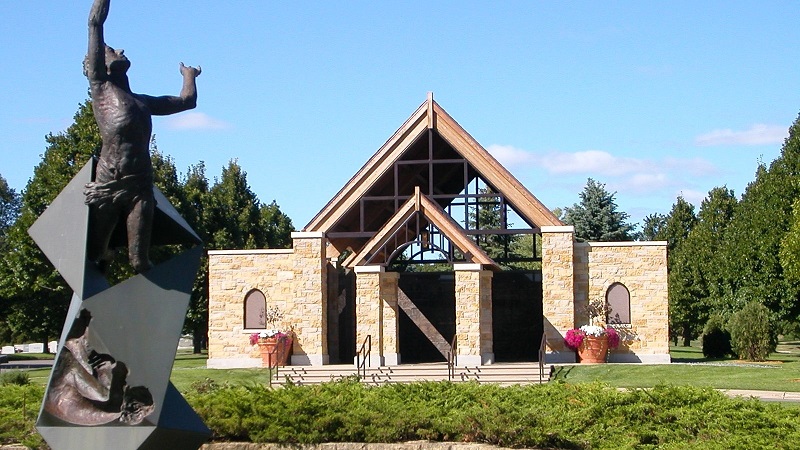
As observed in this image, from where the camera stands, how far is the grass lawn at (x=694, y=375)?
77.8 feet

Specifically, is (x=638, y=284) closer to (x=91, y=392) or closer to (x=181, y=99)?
(x=181, y=99)

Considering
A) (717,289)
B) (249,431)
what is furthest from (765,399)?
(717,289)

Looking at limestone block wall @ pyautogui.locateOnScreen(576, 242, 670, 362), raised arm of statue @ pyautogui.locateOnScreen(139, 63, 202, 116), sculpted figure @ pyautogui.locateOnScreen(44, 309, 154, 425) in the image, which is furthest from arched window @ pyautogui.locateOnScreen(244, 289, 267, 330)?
sculpted figure @ pyautogui.locateOnScreen(44, 309, 154, 425)

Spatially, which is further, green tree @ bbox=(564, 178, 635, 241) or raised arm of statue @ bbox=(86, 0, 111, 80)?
green tree @ bbox=(564, 178, 635, 241)

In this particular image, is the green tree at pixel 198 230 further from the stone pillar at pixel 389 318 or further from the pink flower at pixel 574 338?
the pink flower at pixel 574 338

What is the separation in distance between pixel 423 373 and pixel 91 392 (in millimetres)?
18989

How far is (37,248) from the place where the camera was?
3834 centimetres

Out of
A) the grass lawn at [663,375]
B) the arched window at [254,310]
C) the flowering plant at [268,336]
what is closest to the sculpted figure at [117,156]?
the grass lawn at [663,375]

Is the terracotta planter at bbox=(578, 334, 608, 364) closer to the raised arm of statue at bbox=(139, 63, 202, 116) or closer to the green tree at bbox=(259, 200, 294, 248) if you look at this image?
the raised arm of statue at bbox=(139, 63, 202, 116)

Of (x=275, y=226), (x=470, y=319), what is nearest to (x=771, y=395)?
(x=470, y=319)

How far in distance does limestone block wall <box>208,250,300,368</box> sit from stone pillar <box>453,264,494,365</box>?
5.38 m

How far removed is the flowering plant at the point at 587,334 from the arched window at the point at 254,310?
9214 millimetres

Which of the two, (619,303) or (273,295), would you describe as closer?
(619,303)

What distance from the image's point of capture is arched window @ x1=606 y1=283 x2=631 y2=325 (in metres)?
32.0
